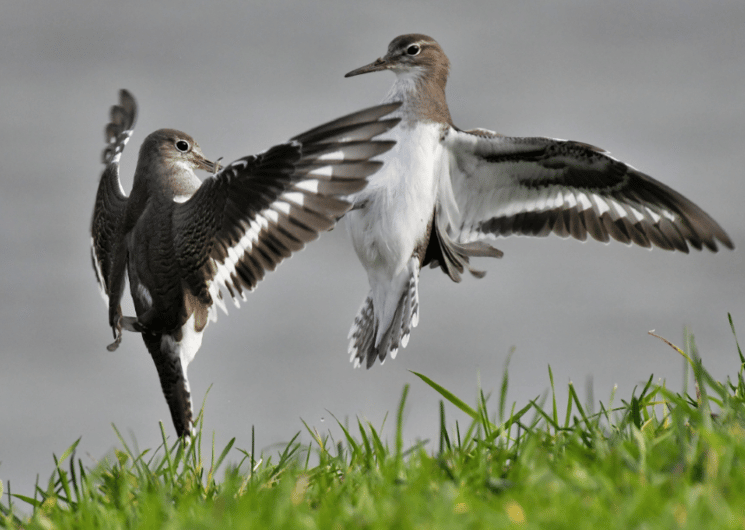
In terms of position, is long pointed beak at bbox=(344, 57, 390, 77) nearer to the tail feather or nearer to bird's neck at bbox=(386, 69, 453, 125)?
bird's neck at bbox=(386, 69, 453, 125)

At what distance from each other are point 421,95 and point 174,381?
2.31 m

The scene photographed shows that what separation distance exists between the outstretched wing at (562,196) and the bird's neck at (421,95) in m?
0.20

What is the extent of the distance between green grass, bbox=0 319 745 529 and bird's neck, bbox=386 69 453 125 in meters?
2.05

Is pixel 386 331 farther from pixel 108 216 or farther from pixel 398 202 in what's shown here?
pixel 108 216

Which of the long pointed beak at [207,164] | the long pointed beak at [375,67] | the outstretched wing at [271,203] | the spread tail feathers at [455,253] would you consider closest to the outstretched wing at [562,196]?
the spread tail feathers at [455,253]

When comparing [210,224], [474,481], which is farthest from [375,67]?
[474,481]

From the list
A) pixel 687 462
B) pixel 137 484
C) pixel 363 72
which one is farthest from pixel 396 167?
pixel 687 462

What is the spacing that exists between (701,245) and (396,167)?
1.94 metres

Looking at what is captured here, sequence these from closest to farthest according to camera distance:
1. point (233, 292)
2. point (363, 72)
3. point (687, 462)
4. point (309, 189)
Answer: point (687, 462) < point (309, 189) < point (233, 292) < point (363, 72)

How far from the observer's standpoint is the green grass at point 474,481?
1865 mm

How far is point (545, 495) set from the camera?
2.03 meters

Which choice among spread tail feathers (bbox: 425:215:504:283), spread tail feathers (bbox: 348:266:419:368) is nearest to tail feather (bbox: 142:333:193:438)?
spread tail feathers (bbox: 348:266:419:368)

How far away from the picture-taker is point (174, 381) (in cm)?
413

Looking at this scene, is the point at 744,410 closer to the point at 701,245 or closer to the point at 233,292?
the point at 701,245
